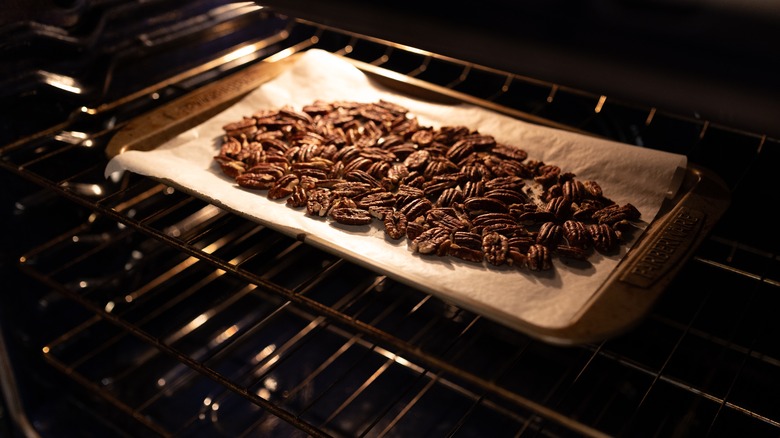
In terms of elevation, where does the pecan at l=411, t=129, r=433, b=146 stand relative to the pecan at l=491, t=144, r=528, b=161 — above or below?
below

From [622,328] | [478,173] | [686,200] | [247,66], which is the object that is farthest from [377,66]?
[622,328]

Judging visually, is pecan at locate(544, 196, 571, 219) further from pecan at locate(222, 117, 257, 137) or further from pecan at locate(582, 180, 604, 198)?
pecan at locate(222, 117, 257, 137)

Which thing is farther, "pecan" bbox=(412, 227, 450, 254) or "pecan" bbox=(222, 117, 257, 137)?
"pecan" bbox=(222, 117, 257, 137)

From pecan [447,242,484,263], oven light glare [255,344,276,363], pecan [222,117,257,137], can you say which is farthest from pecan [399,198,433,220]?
oven light glare [255,344,276,363]

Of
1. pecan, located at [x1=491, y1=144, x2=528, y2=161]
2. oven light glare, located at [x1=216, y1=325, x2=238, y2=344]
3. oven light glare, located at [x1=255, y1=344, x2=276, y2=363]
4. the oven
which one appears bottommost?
oven light glare, located at [x1=216, y1=325, x2=238, y2=344]

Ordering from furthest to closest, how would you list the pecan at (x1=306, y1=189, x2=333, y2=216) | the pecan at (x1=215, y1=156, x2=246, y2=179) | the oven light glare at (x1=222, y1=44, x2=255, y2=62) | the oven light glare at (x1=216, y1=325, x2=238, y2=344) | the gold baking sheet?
the oven light glare at (x1=216, y1=325, x2=238, y2=344) → the oven light glare at (x1=222, y1=44, x2=255, y2=62) → the pecan at (x1=215, y1=156, x2=246, y2=179) → the pecan at (x1=306, y1=189, x2=333, y2=216) → the gold baking sheet

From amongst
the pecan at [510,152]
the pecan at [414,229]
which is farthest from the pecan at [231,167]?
the pecan at [510,152]

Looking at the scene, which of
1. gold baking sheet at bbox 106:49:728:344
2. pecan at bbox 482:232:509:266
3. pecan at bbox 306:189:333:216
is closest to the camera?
gold baking sheet at bbox 106:49:728:344
